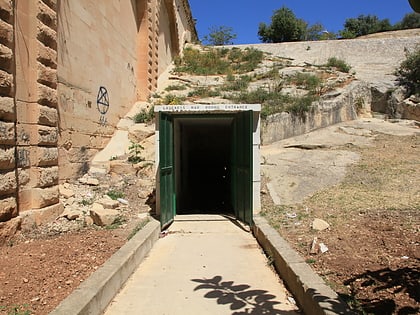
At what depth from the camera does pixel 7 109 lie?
5324 mm

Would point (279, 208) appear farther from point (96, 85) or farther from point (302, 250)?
point (96, 85)

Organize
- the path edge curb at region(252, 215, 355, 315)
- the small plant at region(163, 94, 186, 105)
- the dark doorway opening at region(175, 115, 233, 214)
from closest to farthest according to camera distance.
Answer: the path edge curb at region(252, 215, 355, 315)
the dark doorway opening at region(175, 115, 233, 214)
the small plant at region(163, 94, 186, 105)

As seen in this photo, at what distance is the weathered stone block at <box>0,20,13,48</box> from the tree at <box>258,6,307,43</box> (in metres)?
43.4

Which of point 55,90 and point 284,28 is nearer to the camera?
point 55,90

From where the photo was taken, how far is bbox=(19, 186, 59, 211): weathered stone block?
5816 millimetres

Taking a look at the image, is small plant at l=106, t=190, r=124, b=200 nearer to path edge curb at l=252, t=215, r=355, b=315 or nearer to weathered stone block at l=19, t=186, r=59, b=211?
weathered stone block at l=19, t=186, r=59, b=211

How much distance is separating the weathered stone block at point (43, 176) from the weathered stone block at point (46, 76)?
1.49 meters

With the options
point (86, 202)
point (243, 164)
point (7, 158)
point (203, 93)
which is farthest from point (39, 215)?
point (203, 93)

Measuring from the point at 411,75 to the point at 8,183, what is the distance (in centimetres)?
1804

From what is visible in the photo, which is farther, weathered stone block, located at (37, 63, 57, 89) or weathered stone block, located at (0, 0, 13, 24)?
weathered stone block, located at (37, 63, 57, 89)

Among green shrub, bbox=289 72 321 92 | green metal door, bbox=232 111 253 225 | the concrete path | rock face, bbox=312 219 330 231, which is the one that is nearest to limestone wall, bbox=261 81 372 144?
green shrub, bbox=289 72 321 92

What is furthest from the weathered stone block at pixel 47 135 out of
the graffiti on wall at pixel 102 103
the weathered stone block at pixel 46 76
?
the graffiti on wall at pixel 102 103

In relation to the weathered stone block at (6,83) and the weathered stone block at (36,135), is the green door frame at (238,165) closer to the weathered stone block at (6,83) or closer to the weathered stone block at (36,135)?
the weathered stone block at (36,135)

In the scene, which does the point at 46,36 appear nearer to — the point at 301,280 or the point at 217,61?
the point at 301,280
